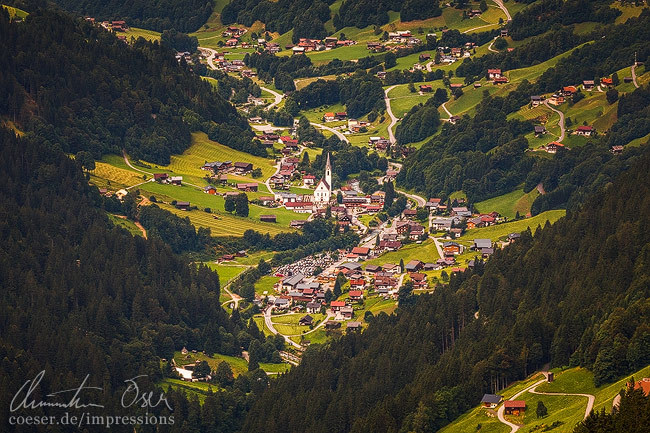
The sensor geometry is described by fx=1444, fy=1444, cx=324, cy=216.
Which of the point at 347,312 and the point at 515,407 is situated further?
the point at 347,312

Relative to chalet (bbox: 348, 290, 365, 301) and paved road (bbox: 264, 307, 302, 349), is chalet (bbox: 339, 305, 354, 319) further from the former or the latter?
paved road (bbox: 264, 307, 302, 349)

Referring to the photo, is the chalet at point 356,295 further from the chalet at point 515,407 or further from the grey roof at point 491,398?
the chalet at point 515,407

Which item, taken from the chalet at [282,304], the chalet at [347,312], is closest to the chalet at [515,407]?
the chalet at [347,312]

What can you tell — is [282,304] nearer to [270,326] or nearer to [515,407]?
[270,326]

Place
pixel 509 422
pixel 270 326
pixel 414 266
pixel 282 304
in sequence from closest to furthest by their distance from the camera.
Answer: pixel 509 422 < pixel 270 326 < pixel 282 304 < pixel 414 266

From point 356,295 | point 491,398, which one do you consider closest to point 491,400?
point 491,398

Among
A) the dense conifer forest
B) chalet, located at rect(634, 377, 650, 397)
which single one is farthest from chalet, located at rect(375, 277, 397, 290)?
chalet, located at rect(634, 377, 650, 397)
